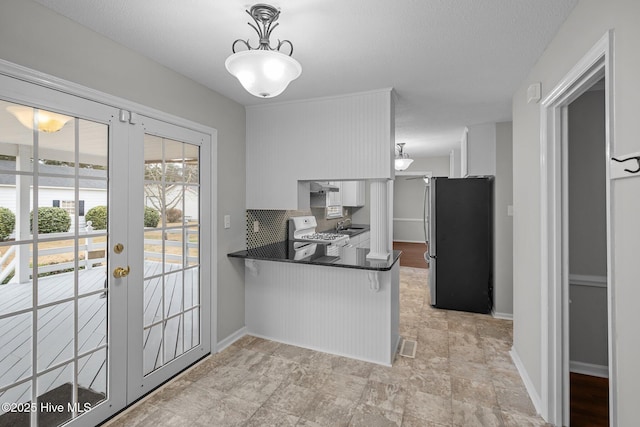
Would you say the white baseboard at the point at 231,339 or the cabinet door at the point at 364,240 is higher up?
→ the cabinet door at the point at 364,240

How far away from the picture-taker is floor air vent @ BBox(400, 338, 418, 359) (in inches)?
111

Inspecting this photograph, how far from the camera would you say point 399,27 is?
1.77 meters

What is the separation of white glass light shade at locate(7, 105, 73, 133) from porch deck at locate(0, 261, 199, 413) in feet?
2.64

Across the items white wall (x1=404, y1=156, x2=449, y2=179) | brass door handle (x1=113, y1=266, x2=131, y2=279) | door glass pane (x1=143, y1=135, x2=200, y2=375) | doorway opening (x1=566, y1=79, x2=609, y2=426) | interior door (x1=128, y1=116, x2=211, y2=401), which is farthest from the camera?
white wall (x1=404, y1=156, x2=449, y2=179)

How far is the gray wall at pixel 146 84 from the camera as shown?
5.10 ft

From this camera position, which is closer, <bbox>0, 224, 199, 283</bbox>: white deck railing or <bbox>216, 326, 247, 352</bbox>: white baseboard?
<bbox>0, 224, 199, 283</bbox>: white deck railing

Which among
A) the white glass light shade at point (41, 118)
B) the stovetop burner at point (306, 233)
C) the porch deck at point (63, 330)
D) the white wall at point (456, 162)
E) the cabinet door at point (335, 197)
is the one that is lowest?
the porch deck at point (63, 330)

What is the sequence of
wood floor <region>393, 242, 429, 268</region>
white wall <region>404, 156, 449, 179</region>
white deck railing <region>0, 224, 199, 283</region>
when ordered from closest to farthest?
white deck railing <region>0, 224, 199, 283</region>, wood floor <region>393, 242, 429, 268</region>, white wall <region>404, 156, 449, 179</region>

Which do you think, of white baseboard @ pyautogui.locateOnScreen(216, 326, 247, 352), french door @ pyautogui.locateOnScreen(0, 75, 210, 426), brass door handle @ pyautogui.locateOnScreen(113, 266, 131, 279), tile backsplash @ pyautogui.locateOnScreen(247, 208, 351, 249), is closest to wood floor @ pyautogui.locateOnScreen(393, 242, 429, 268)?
tile backsplash @ pyautogui.locateOnScreen(247, 208, 351, 249)

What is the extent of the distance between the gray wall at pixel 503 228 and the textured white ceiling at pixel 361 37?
1090mm

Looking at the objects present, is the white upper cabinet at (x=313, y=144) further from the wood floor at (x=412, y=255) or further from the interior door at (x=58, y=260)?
the wood floor at (x=412, y=255)

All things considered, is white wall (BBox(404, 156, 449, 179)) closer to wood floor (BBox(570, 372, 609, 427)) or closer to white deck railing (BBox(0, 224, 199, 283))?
wood floor (BBox(570, 372, 609, 427))

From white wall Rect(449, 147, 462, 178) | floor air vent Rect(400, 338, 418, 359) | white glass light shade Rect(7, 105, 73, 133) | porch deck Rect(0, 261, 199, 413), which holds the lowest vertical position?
floor air vent Rect(400, 338, 418, 359)

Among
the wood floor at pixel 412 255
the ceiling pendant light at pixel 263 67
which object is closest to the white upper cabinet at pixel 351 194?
the wood floor at pixel 412 255
